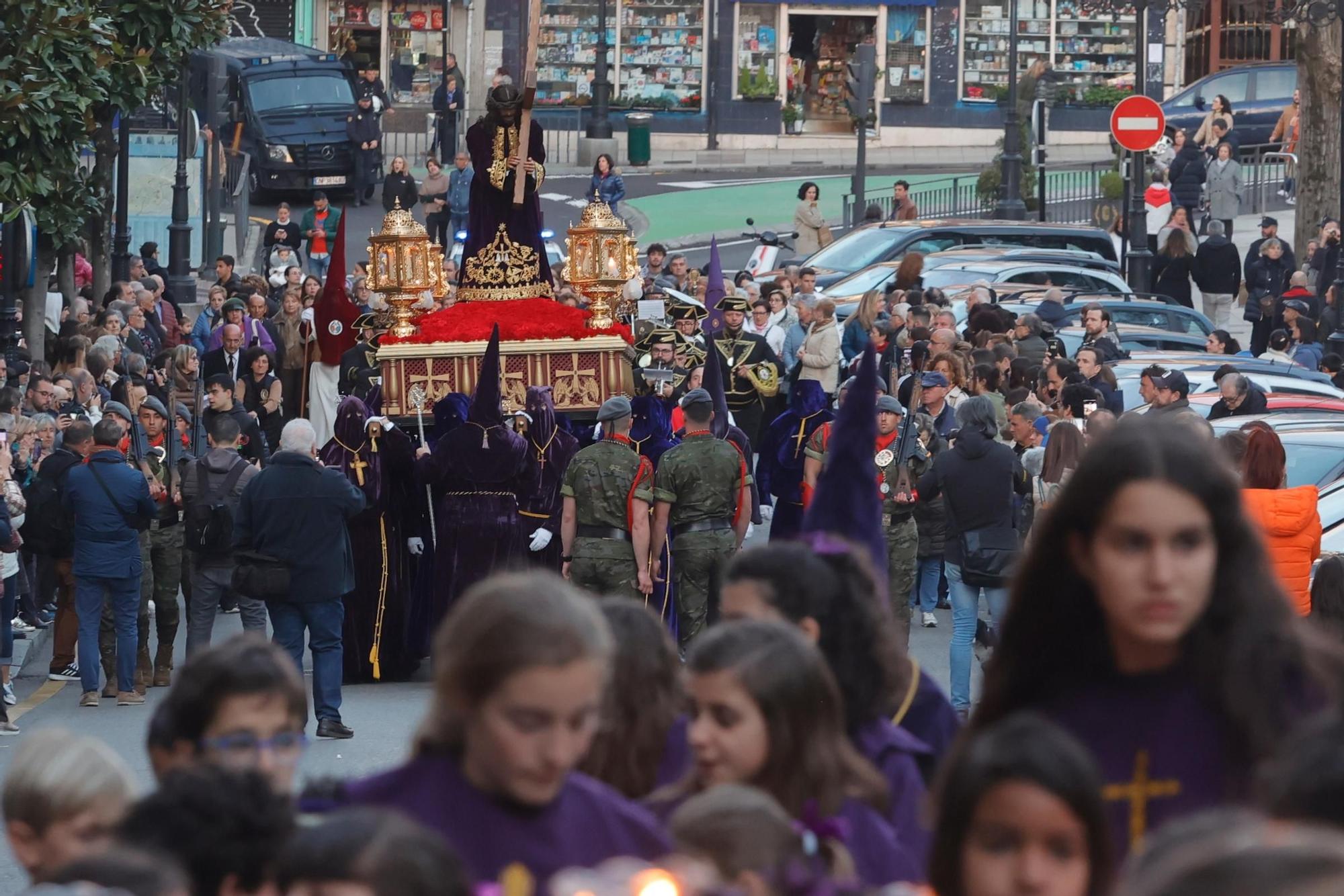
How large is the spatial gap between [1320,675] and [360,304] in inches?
669

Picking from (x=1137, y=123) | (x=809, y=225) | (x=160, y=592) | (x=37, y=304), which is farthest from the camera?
(x=809, y=225)

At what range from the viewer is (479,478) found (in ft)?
39.9

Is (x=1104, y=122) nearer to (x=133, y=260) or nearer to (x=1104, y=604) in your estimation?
(x=133, y=260)

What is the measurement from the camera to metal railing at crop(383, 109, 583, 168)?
4091 cm

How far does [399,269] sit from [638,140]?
1093 inches

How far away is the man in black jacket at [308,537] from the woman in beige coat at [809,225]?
19328 mm

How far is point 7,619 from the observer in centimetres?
1130

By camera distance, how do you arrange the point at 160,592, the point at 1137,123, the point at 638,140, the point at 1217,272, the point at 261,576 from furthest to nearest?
the point at 638,140 → the point at 1217,272 → the point at 1137,123 → the point at 160,592 → the point at 261,576

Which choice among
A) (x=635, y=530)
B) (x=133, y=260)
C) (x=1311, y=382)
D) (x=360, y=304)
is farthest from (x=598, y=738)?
(x=133, y=260)

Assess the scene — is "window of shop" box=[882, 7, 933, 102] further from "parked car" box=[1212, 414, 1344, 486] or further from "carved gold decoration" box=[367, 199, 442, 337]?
"parked car" box=[1212, 414, 1344, 486]

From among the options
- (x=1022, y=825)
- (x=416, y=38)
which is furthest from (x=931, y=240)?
(x=1022, y=825)

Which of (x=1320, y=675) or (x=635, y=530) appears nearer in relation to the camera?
(x=1320, y=675)

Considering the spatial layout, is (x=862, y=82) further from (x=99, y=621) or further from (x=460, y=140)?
(x=99, y=621)

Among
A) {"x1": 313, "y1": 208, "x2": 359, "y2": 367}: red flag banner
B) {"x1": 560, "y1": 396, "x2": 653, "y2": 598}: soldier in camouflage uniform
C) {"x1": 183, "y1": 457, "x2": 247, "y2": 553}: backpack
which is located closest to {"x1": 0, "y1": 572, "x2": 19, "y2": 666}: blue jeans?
{"x1": 183, "y1": 457, "x2": 247, "y2": 553}: backpack
